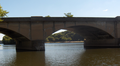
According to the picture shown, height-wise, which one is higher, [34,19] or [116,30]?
[34,19]

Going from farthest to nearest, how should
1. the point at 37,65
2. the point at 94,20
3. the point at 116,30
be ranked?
the point at 116,30
the point at 94,20
the point at 37,65

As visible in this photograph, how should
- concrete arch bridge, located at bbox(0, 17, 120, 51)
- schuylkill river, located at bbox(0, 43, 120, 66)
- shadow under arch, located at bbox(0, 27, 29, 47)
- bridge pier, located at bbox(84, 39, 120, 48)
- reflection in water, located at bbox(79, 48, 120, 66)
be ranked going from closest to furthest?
1. reflection in water, located at bbox(79, 48, 120, 66)
2. schuylkill river, located at bbox(0, 43, 120, 66)
3. concrete arch bridge, located at bbox(0, 17, 120, 51)
4. shadow under arch, located at bbox(0, 27, 29, 47)
5. bridge pier, located at bbox(84, 39, 120, 48)

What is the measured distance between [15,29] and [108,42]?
29988mm

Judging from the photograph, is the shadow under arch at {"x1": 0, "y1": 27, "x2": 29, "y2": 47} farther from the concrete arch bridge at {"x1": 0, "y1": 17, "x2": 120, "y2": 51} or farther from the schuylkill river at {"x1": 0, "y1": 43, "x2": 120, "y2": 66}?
the schuylkill river at {"x1": 0, "y1": 43, "x2": 120, "y2": 66}

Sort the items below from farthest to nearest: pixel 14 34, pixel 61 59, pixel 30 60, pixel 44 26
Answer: pixel 14 34, pixel 44 26, pixel 61 59, pixel 30 60

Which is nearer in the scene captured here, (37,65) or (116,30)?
(37,65)

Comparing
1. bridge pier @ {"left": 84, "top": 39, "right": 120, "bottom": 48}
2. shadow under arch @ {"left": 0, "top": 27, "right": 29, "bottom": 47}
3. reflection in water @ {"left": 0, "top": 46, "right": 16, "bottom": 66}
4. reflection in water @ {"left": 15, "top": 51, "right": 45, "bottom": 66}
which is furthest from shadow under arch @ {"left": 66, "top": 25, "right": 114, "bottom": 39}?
reflection in water @ {"left": 0, "top": 46, "right": 16, "bottom": 66}

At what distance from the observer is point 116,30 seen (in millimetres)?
40844

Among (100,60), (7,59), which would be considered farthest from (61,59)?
(7,59)

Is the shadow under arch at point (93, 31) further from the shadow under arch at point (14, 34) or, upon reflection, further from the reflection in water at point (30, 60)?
the reflection in water at point (30, 60)

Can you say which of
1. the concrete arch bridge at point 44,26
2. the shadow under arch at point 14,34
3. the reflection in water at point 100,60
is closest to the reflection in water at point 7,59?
the concrete arch bridge at point 44,26

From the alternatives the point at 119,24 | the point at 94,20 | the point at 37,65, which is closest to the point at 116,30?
the point at 119,24

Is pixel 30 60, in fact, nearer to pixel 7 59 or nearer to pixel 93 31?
pixel 7 59

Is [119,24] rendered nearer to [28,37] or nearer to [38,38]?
[38,38]
